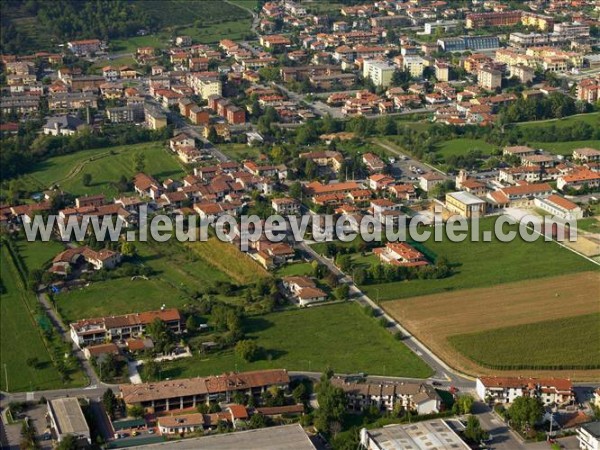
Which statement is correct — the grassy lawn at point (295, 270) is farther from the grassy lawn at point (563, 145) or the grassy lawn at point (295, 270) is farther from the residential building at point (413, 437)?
the grassy lawn at point (563, 145)

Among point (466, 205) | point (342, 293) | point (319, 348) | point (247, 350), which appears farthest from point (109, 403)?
point (466, 205)

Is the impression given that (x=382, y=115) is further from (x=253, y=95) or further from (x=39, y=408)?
(x=39, y=408)

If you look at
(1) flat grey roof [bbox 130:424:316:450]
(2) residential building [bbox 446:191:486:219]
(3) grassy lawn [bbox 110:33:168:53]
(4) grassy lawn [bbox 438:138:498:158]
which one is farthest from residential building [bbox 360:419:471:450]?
(3) grassy lawn [bbox 110:33:168:53]

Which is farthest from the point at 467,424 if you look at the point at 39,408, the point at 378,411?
the point at 39,408

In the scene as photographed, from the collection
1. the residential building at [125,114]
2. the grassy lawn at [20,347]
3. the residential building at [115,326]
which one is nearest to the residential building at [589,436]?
the residential building at [115,326]

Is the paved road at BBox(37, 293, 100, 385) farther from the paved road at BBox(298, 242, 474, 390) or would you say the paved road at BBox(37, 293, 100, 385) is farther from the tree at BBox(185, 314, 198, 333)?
the paved road at BBox(298, 242, 474, 390)
